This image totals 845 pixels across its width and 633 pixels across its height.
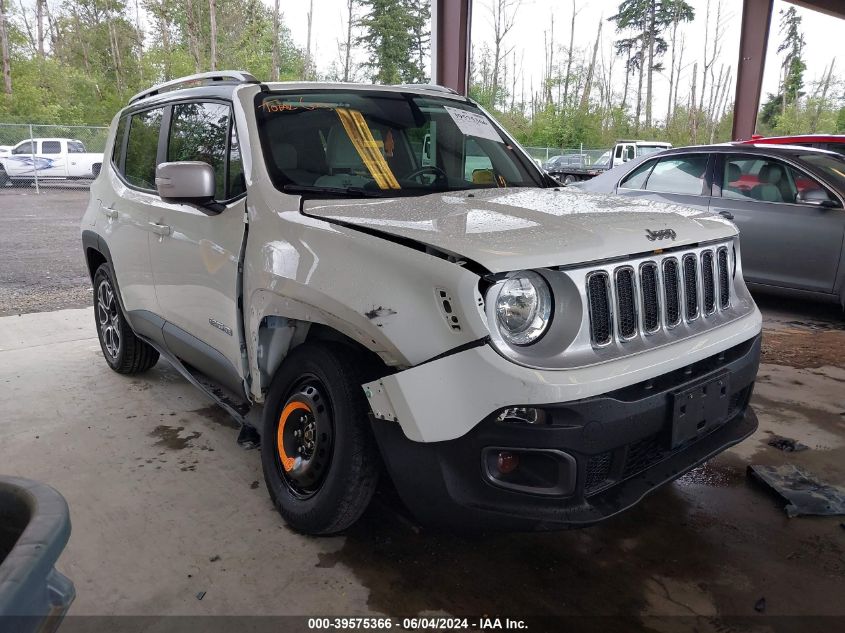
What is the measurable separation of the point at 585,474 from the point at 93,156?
2326 centimetres

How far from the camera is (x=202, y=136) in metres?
3.22

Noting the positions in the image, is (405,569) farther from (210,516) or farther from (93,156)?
(93,156)

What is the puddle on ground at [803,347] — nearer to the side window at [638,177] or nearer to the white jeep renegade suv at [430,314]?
the side window at [638,177]

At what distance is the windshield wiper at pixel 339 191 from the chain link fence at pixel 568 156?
20.5 metres

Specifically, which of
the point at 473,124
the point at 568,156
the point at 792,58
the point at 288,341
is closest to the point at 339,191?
the point at 288,341

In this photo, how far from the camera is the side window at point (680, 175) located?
6613 mm

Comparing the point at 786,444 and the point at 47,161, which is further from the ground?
the point at 47,161

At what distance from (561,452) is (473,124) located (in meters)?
2.17

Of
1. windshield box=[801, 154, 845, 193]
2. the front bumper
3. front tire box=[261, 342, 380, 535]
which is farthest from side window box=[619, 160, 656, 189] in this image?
front tire box=[261, 342, 380, 535]

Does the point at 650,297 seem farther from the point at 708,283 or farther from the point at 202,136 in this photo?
the point at 202,136

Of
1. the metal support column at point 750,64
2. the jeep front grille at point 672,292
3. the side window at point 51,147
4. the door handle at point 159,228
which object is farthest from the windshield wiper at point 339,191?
the side window at point 51,147

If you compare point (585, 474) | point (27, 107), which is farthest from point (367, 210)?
point (27, 107)

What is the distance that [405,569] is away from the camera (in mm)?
2373

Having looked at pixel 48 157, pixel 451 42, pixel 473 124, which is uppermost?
pixel 451 42
